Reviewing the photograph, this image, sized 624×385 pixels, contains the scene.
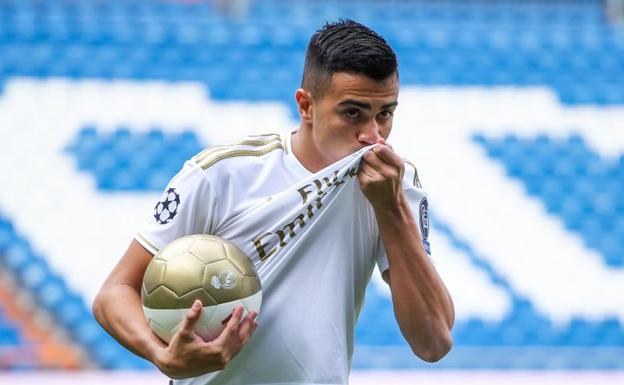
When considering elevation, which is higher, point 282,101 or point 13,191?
point 282,101

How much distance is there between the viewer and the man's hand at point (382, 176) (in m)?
2.90

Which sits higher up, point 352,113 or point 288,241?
point 352,113

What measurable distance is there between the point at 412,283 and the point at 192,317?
70 centimetres

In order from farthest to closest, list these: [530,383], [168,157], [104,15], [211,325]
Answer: [104,15], [168,157], [530,383], [211,325]

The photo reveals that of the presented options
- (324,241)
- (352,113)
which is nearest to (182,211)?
(324,241)

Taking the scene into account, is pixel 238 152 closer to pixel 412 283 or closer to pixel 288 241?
pixel 288 241

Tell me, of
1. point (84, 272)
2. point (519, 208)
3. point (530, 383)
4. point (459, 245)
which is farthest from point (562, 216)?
point (84, 272)

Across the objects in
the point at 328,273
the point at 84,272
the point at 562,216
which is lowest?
the point at 84,272

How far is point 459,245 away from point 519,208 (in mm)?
791

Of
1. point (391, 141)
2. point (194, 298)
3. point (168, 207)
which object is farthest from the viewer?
point (391, 141)

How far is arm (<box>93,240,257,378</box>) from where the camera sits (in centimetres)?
266

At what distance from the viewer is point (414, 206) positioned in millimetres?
3221

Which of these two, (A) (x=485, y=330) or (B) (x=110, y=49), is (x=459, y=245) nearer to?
(A) (x=485, y=330)

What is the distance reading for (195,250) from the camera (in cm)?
287
